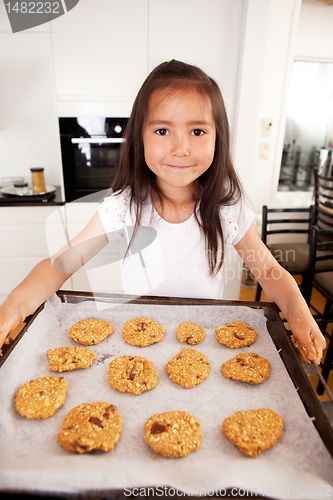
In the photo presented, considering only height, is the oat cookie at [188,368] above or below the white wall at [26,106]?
below

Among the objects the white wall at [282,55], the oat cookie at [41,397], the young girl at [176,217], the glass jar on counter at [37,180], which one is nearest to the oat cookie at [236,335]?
the young girl at [176,217]

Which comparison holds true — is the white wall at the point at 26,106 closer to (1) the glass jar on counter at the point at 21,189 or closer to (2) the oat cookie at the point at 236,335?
(1) the glass jar on counter at the point at 21,189

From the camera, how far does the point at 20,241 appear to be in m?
2.36

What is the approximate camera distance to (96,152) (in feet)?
7.41

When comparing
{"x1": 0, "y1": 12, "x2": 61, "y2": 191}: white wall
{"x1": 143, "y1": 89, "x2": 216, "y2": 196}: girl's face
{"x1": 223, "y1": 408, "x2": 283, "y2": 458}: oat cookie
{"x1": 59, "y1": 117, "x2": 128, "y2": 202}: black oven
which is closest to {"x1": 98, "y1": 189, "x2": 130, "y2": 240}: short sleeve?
{"x1": 143, "y1": 89, "x2": 216, "y2": 196}: girl's face

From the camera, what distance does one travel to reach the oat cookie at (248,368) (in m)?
0.83

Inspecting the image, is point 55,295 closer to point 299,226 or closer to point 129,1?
point 129,1

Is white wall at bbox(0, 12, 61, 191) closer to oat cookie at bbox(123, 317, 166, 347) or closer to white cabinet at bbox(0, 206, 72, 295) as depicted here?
white cabinet at bbox(0, 206, 72, 295)

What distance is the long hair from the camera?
95cm

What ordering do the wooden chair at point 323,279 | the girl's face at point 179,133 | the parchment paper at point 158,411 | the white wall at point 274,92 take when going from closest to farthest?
the parchment paper at point 158,411 → the girl's face at point 179,133 → the wooden chair at point 323,279 → the white wall at point 274,92

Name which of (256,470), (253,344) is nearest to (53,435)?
(256,470)

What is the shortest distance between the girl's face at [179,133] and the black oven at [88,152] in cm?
130

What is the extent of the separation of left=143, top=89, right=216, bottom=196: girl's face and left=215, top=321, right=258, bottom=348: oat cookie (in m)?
0.48

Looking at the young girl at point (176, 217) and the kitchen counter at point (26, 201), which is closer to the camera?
the young girl at point (176, 217)
